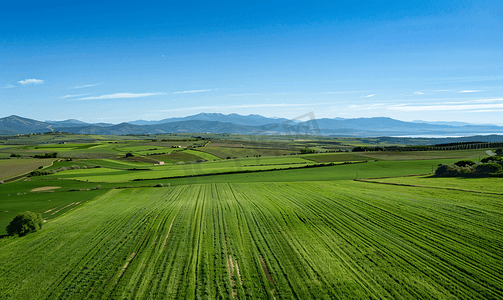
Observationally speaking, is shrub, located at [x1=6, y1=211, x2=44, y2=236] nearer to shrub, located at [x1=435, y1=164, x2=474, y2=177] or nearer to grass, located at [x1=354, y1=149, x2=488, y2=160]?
shrub, located at [x1=435, y1=164, x2=474, y2=177]

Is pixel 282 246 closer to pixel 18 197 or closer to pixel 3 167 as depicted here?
pixel 18 197

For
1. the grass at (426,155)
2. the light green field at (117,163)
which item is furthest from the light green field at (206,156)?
the grass at (426,155)

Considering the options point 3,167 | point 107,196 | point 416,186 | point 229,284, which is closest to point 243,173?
point 107,196

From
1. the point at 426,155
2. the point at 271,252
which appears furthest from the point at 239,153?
the point at 271,252

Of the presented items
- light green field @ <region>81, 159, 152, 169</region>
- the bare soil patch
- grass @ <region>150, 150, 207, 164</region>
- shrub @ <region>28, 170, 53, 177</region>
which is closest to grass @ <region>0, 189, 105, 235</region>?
the bare soil patch

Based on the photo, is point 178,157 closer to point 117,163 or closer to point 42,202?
point 117,163

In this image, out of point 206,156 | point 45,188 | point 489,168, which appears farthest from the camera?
point 206,156

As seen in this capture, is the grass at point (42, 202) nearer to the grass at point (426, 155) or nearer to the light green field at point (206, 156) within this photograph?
the light green field at point (206, 156)

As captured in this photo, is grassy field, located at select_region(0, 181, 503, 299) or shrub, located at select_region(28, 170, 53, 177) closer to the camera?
grassy field, located at select_region(0, 181, 503, 299)
